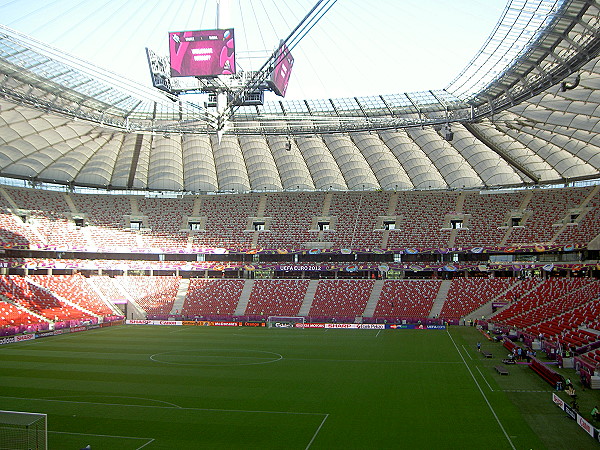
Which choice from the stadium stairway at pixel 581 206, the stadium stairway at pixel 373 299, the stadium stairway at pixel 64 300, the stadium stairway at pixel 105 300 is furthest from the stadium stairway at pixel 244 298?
the stadium stairway at pixel 581 206

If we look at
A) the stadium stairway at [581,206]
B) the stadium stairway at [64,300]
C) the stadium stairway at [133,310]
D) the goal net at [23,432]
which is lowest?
the stadium stairway at [133,310]

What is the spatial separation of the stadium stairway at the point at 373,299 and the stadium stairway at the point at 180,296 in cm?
2353

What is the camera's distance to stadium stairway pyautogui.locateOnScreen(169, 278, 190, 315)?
70.4 metres

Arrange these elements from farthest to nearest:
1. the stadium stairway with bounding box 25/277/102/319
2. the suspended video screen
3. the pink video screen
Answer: the stadium stairway with bounding box 25/277/102/319 → the pink video screen → the suspended video screen

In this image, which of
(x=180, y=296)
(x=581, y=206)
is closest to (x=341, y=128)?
(x=180, y=296)

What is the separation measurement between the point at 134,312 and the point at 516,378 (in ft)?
168

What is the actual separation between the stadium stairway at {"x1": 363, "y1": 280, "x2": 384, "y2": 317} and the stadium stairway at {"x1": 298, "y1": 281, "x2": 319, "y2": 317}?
7.26 m

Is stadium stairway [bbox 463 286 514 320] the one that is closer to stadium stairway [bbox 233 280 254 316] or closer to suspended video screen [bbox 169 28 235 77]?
stadium stairway [bbox 233 280 254 316]

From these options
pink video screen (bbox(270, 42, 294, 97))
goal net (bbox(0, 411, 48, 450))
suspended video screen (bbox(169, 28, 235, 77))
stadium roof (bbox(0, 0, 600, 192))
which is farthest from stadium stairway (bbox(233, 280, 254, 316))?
goal net (bbox(0, 411, 48, 450))

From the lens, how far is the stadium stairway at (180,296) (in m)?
70.4

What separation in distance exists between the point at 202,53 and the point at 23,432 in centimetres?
2702

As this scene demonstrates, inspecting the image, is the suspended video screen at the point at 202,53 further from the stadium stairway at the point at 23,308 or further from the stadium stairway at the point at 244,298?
the stadium stairway at the point at 244,298

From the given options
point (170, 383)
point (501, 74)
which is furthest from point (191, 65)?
point (501, 74)

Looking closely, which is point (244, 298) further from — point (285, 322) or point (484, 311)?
point (484, 311)
